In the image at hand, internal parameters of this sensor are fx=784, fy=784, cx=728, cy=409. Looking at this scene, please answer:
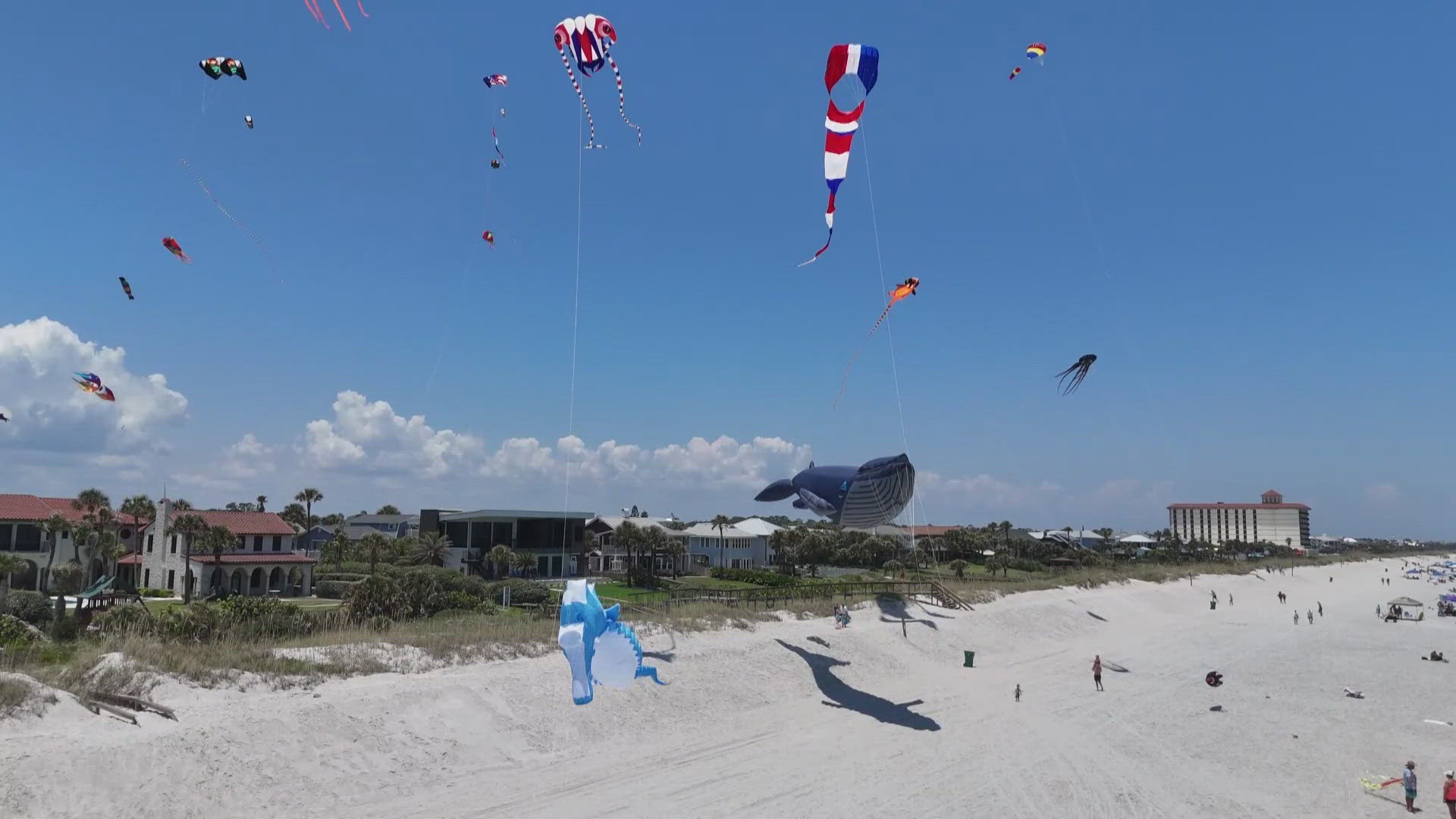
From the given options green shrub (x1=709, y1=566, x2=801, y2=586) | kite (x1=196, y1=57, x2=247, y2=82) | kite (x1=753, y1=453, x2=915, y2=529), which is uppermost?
kite (x1=196, y1=57, x2=247, y2=82)

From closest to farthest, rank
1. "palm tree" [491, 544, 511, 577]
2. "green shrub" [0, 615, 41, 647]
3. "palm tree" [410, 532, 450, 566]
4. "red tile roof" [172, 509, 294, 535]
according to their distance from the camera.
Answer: "green shrub" [0, 615, 41, 647] < "red tile roof" [172, 509, 294, 535] < "palm tree" [491, 544, 511, 577] < "palm tree" [410, 532, 450, 566]

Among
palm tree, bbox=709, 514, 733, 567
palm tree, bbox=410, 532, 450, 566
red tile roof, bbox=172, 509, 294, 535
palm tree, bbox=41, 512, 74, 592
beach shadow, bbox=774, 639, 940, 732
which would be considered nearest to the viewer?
beach shadow, bbox=774, 639, 940, 732

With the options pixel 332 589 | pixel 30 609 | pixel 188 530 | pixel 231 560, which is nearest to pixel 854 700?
pixel 30 609

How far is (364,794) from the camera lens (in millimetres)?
14477

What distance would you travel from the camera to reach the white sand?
45.8 feet

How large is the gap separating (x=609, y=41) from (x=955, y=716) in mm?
20033

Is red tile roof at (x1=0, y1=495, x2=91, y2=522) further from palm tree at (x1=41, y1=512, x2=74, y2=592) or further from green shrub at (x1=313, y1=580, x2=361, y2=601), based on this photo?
green shrub at (x1=313, y1=580, x2=361, y2=601)

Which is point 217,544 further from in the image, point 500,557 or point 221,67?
point 221,67

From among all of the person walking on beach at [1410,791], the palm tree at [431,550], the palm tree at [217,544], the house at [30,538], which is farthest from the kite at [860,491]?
the house at [30,538]

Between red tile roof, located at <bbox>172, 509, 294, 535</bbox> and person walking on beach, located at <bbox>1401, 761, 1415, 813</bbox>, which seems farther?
red tile roof, located at <bbox>172, 509, 294, 535</bbox>

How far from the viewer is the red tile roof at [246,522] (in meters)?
46.4

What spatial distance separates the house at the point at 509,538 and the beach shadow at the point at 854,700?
1123 inches

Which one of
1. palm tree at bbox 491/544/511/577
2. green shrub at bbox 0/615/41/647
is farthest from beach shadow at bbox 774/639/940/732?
palm tree at bbox 491/544/511/577

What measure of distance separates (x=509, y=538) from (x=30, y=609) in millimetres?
28968
